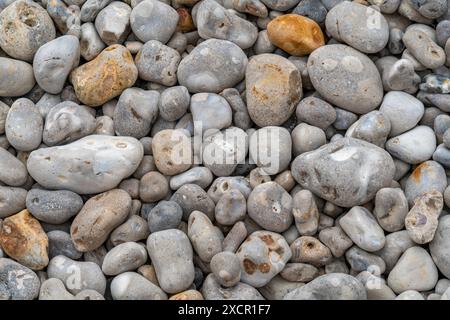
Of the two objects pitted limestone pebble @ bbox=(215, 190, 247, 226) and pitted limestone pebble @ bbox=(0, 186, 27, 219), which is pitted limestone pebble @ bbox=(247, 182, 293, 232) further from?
pitted limestone pebble @ bbox=(0, 186, 27, 219)

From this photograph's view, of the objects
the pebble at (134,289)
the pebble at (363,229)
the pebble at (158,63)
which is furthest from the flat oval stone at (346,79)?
the pebble at (134,289)

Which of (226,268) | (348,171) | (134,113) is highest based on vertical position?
(134,113)

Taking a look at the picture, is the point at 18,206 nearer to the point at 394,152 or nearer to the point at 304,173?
the point at 304,173

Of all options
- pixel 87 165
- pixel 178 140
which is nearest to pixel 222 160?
pixel 178 140

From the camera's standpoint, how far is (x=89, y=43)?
7.05 ft

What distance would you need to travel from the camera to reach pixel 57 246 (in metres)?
A: 1.88

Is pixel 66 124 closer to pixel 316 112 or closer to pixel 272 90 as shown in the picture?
pixel 272 90

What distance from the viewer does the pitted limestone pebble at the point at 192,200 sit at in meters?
1.90

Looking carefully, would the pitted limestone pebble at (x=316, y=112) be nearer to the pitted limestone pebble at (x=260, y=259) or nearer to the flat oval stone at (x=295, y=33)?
the flat oval stone at (x=295, y=33)

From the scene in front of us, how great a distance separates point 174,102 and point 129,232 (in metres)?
0.45

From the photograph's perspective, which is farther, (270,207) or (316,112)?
(316,112)

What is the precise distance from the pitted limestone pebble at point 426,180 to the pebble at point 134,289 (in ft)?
2.72

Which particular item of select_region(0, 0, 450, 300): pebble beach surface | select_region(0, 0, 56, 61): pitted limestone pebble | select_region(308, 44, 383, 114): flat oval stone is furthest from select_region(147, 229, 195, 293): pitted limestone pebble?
select_region(0, 0, 56, 61): pitted limestone pebble

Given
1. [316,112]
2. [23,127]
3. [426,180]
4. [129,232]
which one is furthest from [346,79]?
[23,127]
